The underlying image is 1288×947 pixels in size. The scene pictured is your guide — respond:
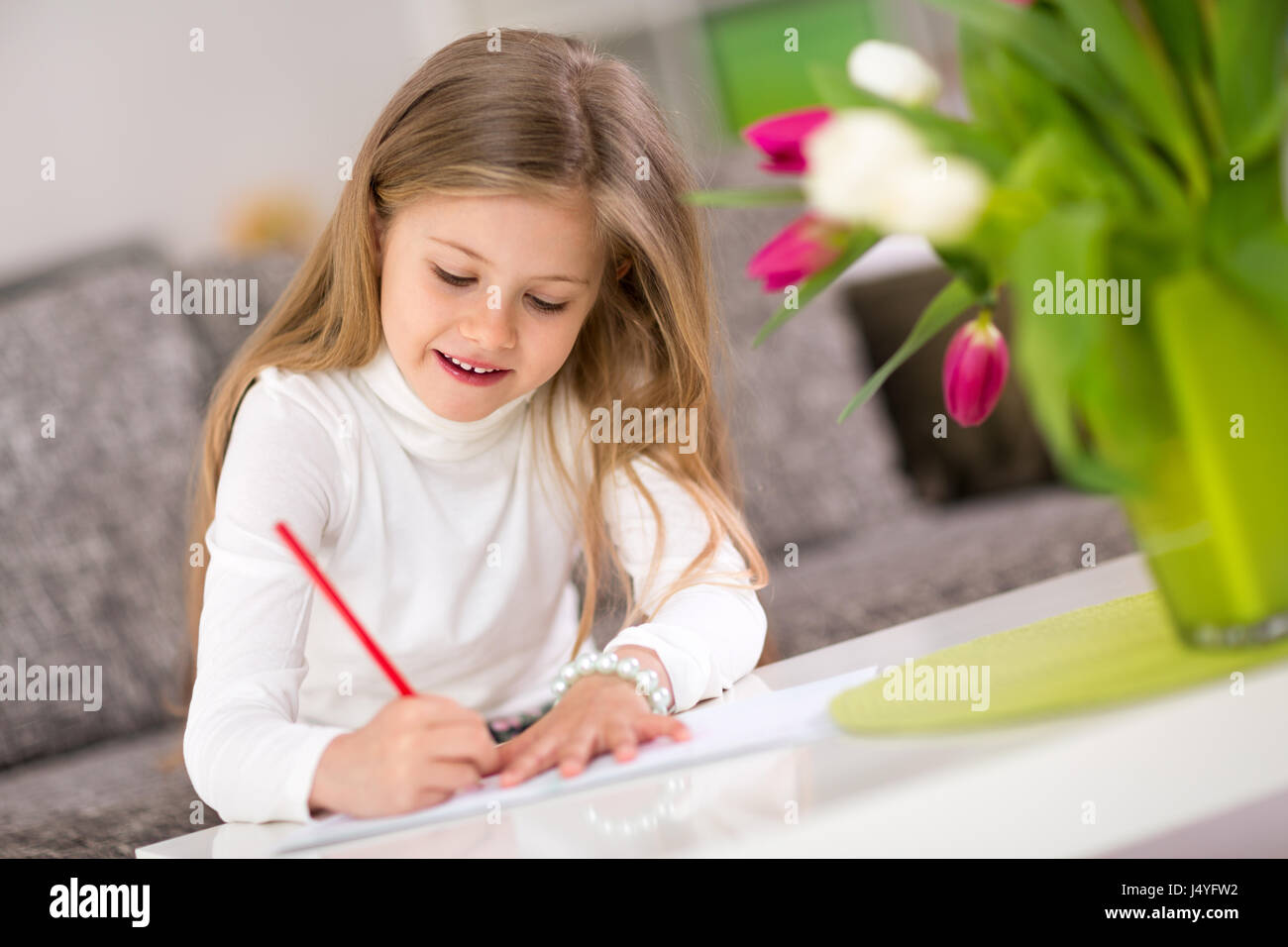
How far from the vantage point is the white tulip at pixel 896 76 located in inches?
20.8

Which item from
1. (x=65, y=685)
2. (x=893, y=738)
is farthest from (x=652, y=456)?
(x=65, y=685)

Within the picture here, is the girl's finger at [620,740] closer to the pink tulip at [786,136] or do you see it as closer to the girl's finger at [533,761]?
the girl's finger at [533,761]

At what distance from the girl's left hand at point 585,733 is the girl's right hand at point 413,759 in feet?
0.10

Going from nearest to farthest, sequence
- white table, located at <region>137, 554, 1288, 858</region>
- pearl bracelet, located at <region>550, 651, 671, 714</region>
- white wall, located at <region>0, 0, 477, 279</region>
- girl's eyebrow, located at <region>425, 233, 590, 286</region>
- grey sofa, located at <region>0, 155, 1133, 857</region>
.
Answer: white table, located at <region>137, 554, 1288, 858</region>, pearl bracelet, located at <region>550, 651, 671, 714</region>, girl's eyebrow, located at <region>425, 233, 590, 286</region>, grey sofa, located at <region>0, 155, 1133, 857</region>, white wall, located at <region>0, 0, 477, 279</region>

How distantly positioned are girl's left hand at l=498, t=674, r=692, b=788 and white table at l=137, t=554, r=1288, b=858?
0.08 metres

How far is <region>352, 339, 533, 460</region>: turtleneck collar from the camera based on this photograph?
1039mm

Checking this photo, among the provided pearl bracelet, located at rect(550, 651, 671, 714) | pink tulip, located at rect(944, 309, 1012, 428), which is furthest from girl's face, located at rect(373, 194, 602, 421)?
pink tulip, located at rect(944, 309, 1012, 428)

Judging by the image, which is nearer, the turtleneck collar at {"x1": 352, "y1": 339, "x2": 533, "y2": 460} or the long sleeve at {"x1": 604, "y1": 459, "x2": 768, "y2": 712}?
the long sleeve at {"x1": 604, "y1": 459, "x2": 768, "y2": 712}

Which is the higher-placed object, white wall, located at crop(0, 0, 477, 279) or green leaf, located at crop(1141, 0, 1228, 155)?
white wall, located at crop(0, 0, 477, 279)

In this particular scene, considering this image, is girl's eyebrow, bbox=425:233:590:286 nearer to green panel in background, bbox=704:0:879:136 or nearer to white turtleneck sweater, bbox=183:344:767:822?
white turtleneck sweater, bbox=183:344:767:822

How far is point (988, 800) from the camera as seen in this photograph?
0.45 meters

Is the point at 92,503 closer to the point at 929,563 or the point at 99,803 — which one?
the point at 99,803

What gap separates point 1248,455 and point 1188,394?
1.5 inches

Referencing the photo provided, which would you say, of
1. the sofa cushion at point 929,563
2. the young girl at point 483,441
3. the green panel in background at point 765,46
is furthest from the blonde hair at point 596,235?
the green panel in background at point 765,46
